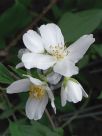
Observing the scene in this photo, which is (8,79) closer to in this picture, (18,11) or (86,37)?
(86,37)

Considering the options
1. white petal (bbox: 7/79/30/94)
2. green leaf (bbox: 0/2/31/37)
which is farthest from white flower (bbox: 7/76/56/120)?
green leaf (bbox: 0/2/31/37)

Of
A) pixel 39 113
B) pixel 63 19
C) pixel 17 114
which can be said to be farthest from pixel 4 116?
pixel 63 19

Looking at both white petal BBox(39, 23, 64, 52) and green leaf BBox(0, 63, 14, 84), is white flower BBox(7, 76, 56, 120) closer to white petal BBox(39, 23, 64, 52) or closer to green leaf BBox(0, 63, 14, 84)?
green leaf BBox(0, 63, 14, 84)

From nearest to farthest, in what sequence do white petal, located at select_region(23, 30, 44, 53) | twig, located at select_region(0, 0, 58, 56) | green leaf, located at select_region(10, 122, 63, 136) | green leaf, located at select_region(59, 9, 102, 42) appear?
white petal, located at select_region(23, 30, 44, 53) → green leaf, located at select_region(10, 122, 63, 136) → green leaf, located at select_region(59, 9, 102, 42) → twig, located at select_region(0, 0, 58, 56)

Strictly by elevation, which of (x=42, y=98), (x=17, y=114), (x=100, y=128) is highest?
(x=42, y=98)

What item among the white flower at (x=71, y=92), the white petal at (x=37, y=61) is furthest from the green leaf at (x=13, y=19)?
the white flower at (x=71, y=92)
